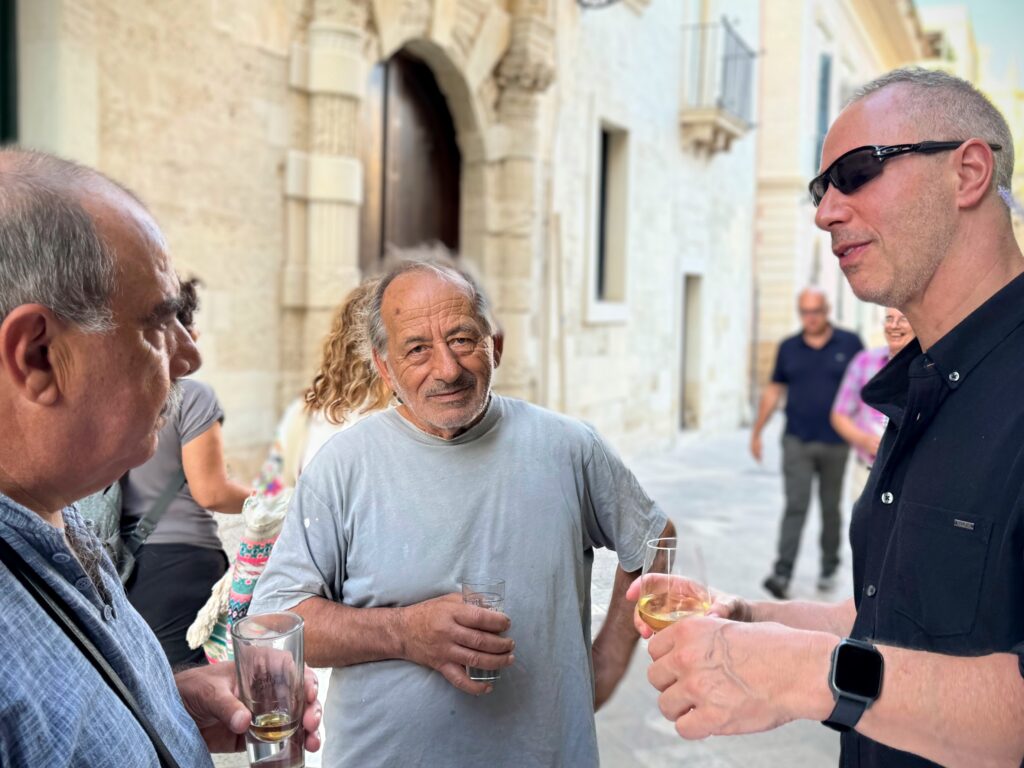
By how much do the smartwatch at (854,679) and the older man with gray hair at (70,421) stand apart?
0.86 metres

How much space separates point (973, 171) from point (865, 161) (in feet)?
0.55

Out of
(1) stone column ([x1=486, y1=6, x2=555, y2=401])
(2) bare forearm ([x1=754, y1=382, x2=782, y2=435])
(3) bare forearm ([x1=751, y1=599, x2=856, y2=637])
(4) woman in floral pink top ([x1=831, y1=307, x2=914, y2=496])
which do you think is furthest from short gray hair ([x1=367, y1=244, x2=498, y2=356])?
(1) stone column ([x1=486, y1=6, x2=555, y2=401])

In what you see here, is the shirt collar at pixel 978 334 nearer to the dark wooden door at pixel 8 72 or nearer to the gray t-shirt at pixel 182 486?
the gray t-shirt at pixel 182 486

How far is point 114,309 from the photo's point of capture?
107 cm

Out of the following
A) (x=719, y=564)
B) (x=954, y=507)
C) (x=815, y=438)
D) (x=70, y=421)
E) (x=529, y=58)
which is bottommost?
(x=719, y=564)

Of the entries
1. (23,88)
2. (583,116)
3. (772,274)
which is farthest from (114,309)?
(772,274)

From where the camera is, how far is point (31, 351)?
1.00 metres

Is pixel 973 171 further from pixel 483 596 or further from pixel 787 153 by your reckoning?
pixel 787 153

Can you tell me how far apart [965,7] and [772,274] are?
2979 centimetres

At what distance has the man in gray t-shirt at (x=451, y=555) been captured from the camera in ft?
5.81

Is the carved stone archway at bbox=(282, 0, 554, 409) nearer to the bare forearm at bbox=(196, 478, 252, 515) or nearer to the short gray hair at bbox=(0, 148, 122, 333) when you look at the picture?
the bare forearm at bbox=(196, 478, 252, 515)

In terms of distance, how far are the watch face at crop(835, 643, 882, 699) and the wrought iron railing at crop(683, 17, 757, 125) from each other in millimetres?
12203

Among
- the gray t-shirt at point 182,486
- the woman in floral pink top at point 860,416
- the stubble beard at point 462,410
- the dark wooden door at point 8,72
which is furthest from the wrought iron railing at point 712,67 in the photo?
the stubble beard at point 462,410

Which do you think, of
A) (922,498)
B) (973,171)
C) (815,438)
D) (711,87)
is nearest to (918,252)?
(973,171)
